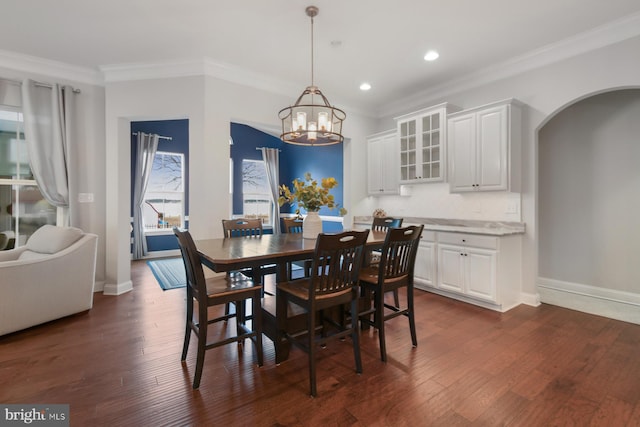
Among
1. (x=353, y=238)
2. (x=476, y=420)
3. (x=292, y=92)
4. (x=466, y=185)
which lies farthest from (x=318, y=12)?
(x=476, y=420)

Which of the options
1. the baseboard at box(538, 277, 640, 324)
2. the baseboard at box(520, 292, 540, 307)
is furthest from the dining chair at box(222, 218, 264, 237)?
the baseboard at box(538, 277, 640, 324)

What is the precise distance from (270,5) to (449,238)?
3.12 meters

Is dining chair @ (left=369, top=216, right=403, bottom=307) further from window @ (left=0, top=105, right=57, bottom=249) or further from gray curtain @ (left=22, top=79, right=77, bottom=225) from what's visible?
window @ (left=0, top=105, right=57, bottom=249)

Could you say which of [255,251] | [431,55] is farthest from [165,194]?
[431,55]

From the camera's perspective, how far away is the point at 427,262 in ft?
13.0

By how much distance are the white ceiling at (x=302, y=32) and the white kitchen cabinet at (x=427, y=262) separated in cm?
220

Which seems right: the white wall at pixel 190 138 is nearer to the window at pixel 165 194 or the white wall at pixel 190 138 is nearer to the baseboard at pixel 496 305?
the window at pixel 165 194

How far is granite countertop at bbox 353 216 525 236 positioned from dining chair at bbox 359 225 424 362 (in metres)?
1.36

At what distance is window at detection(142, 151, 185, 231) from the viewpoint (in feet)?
21.6

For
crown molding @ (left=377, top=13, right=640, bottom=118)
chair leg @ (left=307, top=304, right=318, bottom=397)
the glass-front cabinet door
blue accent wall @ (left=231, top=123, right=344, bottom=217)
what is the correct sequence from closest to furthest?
chair leg @ (left=307, top=304, right=318, bottom=397), crown molding @ (left=377, top=13, right=640, bottom=118), the glass-front cabinet door, blue accent wall @ (left=231, top=123, right=344, bottom=217)

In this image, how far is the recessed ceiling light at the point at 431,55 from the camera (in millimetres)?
3412

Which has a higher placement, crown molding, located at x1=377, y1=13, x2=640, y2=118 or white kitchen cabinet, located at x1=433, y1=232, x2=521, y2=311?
crown molding, located at x1=377, y1=13, x2=640, y2=118

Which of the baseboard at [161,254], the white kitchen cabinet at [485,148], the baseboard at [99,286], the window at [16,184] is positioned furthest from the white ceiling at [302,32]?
the baseboard at [161,254]

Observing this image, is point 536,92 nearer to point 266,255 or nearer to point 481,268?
point 481,268
